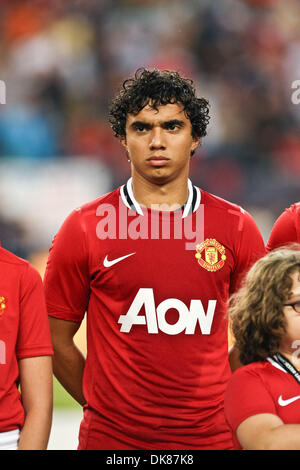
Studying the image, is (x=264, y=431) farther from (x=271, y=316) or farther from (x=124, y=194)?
(x=124, y=194)

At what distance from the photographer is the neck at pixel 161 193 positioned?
254 centimetres

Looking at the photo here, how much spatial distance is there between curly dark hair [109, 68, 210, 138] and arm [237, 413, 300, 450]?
107 cm

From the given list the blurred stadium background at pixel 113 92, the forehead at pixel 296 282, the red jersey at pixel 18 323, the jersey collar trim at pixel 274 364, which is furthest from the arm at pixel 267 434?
the blurred stadium background at pixel 113 92

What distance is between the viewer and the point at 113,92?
7.45m

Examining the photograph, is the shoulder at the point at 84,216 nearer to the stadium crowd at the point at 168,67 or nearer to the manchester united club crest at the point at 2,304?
the manchester united club crest at the point at 2,304

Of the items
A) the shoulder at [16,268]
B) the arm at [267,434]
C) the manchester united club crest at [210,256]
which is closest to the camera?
the arm at [267,434]

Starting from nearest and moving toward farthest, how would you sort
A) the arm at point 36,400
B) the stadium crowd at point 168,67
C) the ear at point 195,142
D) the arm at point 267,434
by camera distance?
the arm at point 267,434
the arm at point 36,400
the ear at point 195,142
the stadium crowd at point 168,67

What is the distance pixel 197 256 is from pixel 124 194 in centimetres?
34

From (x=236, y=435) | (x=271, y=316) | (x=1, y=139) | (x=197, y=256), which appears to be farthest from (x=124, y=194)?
(x=1, y=139)

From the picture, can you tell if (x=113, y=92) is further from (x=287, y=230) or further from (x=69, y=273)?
(x=69, y=273)

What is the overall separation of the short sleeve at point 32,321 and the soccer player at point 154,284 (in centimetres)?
28

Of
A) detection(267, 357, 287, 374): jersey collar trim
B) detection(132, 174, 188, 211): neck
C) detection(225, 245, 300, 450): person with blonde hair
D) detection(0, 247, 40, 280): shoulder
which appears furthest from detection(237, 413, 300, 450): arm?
detection(132, 174, 188, 211): neck

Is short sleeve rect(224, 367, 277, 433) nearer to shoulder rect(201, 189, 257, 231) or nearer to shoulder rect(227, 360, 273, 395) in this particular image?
shoulder rect(227, 360, 273, 395)

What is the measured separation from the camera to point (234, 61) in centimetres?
788
